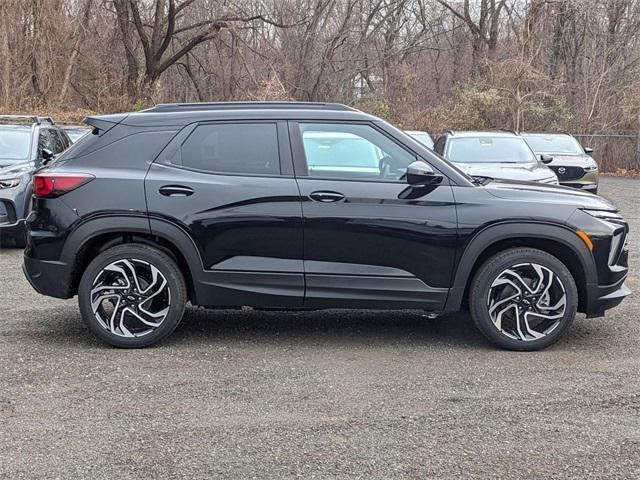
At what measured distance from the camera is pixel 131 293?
5555mm

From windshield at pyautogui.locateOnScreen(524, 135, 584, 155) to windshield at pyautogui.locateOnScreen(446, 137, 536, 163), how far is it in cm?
360

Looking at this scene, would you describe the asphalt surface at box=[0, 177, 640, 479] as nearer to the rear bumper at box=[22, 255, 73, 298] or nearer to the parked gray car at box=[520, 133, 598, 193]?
the rear bumper at box=[22, 255, 73, 298]

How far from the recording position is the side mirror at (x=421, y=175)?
5.42 metres

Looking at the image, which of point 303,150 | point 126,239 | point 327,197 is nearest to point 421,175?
point 327,197

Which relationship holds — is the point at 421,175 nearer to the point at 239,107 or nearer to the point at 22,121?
the point at 239,107

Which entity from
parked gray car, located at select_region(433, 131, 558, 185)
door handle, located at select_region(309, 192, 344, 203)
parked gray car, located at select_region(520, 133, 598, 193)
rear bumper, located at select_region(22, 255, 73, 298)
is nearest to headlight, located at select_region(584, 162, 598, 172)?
parked gray car, located at select_region(520, 133, 598, 193)

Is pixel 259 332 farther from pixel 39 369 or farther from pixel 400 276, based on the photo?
pixel 39 369

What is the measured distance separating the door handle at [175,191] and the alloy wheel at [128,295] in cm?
53

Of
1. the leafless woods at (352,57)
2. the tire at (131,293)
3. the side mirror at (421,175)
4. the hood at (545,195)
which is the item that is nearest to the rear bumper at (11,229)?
the tire at (131,293)

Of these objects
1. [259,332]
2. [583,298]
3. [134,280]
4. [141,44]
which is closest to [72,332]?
[134,280]

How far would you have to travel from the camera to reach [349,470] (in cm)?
366

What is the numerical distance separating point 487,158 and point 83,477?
394 inches

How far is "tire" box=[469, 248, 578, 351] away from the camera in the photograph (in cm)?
550

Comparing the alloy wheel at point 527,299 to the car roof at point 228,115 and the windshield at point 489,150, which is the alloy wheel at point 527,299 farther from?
the windshield at point 489,150
